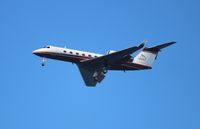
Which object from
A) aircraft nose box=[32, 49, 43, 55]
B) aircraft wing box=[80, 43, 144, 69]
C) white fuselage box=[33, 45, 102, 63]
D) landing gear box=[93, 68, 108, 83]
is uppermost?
aircraft nose box=[32, 49, 43, 55]

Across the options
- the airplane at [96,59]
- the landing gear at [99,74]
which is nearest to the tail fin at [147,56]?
the airplane at [96,59]

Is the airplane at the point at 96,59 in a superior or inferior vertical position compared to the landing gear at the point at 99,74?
superior

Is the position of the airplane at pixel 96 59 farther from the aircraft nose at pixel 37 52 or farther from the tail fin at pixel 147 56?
the tail fin at pixel 147 56

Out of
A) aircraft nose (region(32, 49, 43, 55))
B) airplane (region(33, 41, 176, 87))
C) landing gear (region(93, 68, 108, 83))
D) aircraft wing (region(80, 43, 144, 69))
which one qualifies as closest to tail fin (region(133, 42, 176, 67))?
airplane (region(33, 41, 176, 87))

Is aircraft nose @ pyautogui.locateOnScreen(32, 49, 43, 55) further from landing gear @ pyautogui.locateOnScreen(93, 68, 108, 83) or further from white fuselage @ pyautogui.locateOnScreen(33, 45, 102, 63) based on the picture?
landing gear @ pyautogui.locateOnScreen(93, 68, 108, 83)

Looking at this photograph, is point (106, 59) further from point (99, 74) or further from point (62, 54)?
point (62, 54)

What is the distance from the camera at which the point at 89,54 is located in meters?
55.2

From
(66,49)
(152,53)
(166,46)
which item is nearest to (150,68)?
(152,53)

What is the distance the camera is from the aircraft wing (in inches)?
2080

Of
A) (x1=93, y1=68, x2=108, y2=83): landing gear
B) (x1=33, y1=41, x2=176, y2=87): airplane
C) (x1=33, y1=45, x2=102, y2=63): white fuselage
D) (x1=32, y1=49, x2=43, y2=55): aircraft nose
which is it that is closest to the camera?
(x1=33, y1=41, x2=176, y2=87): airplane

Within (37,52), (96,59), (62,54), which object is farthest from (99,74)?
(37,52)

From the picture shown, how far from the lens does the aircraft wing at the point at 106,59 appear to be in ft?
173

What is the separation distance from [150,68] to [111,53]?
24.9 ft

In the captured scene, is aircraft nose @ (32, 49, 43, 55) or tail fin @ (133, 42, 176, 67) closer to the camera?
aircraft nose @ (32, 49, 43, 55)
